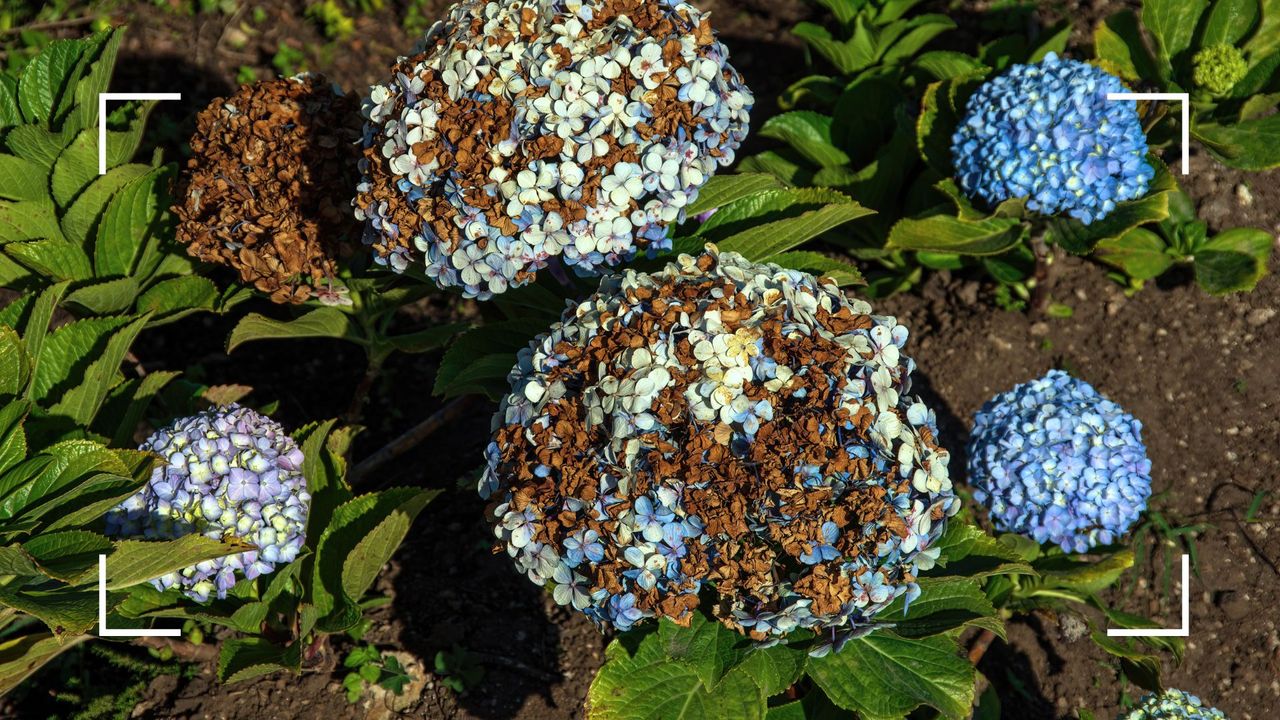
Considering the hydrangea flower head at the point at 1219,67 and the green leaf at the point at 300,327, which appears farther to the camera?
the hydrangea flower head at the point at 1219,67

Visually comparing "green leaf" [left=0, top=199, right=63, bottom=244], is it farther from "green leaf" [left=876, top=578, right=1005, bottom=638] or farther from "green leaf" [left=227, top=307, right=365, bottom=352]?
"green leaf" [left=876, top=578, right=1005, bottom=638]

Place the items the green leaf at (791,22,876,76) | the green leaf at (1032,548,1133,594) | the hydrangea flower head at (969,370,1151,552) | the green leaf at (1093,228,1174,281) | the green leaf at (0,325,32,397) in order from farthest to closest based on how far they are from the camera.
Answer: the green leaf at (791,22,876,76), the green leaf at (1093,228,1174,281), the green leaf at (1032,548,1133,594), the hydrangea flower head at (969,370,1151,552), the green leaf at (0,325,32,397)

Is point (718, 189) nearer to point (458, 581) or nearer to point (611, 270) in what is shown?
point (611, 270)

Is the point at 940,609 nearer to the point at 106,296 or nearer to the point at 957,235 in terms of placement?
the point at 957,235

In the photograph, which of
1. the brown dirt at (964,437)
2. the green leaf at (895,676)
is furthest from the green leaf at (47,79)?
the green leaf at (895,676)
